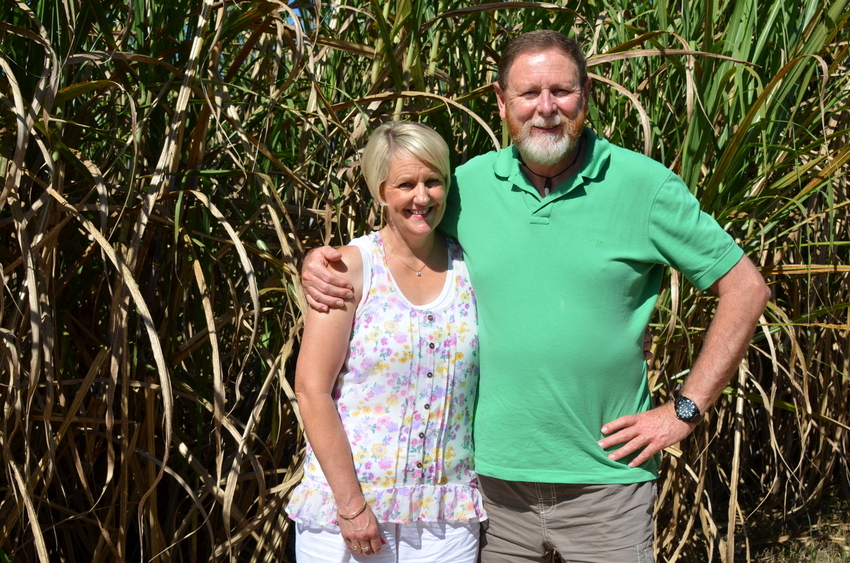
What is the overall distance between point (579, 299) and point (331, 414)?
0.53m

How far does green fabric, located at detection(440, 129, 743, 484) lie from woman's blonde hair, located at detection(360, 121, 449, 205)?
185 millimetres

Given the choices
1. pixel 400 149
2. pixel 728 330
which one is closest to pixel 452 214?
pixel 400 149

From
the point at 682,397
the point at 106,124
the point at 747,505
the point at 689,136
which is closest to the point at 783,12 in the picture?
the point at 689,136

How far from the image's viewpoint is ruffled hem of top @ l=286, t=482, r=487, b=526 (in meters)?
1.62

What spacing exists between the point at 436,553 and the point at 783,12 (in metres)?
1.50

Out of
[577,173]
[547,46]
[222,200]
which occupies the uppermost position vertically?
[547,46]

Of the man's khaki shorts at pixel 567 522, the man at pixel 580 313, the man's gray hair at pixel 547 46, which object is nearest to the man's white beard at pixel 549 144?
the man at pixel 580 313

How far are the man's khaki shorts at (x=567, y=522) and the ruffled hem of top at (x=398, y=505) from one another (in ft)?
0.39

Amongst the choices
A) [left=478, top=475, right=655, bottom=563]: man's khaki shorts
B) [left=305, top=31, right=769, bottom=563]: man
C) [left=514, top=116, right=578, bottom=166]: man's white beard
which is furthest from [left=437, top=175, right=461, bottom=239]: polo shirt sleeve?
[left=478, top=475, right=655, bottom=563]: man's khaki shorts

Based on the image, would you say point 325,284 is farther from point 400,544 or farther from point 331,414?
point 400,544

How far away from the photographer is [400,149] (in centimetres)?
163

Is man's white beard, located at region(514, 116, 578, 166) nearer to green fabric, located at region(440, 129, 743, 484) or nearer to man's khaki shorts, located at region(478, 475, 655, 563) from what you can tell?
green fabric, located at region(440, 129, 743, 484)

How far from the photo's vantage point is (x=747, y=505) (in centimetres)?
311

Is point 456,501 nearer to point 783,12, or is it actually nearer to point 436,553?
point 436,553
